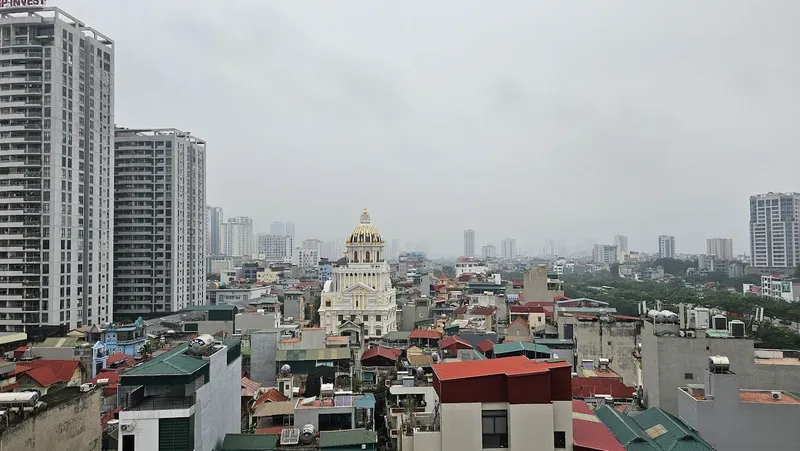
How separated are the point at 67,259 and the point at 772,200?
117 meters

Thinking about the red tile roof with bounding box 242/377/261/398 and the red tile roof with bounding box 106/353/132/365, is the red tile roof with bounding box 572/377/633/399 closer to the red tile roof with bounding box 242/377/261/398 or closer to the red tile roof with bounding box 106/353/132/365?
the red tile roof with bounding box 242/377/261/398

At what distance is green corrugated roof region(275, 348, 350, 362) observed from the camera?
27609mm

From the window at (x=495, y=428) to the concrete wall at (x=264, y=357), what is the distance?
19275 mm

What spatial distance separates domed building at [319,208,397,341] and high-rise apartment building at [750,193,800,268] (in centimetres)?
9007

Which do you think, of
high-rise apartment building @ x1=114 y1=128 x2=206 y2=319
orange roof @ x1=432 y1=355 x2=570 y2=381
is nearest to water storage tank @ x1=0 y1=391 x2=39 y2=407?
orange roof @ x1=432 y1=355 x2=570 y2=381

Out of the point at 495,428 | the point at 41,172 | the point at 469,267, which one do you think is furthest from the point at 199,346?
the point at 469,267

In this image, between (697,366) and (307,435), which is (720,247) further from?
(307,435)

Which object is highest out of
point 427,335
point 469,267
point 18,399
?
point 18,399

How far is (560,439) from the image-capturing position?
38.9 feet

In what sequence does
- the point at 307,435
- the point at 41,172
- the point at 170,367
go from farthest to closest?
the point at 41,172 < the point at 307,435 < the point at 170,367

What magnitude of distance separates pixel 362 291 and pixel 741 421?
1475 inches

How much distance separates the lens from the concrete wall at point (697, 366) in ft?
63.8

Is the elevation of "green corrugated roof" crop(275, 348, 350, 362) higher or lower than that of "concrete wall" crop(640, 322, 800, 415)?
lower

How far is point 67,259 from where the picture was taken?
4281 centimetres
